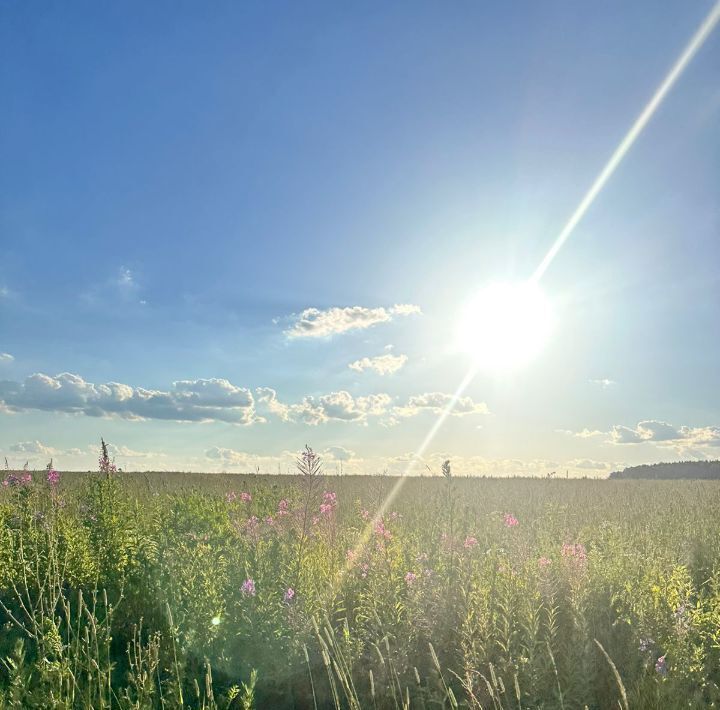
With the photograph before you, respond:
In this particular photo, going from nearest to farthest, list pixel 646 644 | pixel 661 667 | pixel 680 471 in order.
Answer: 1. pixel 661 667
2. pixel 646 644
3. pixel 680 471

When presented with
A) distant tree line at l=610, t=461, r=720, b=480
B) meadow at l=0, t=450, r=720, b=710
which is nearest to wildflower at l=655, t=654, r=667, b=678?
meadow at l=0, t=450, r=720, b=710

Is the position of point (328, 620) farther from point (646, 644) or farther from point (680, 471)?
point (680, 471)

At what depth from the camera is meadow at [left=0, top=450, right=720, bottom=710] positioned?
404cm

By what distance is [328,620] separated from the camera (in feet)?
13.0

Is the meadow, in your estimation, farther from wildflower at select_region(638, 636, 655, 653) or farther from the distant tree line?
the distant tree line

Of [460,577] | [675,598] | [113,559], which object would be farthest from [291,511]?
[675,598]

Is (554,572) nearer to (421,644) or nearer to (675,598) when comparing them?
(675,598)

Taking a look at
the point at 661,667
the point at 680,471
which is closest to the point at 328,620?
the point at 661,667

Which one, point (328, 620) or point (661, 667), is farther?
point (661, 667)

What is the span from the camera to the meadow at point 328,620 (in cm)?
404

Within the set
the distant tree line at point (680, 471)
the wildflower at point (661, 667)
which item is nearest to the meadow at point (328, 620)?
the wildflower at point (661, 667)

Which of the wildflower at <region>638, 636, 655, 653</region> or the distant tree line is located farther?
the distant tree line

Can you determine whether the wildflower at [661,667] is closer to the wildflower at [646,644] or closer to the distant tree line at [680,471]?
the wildflower at [646,644]

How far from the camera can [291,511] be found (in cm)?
742
